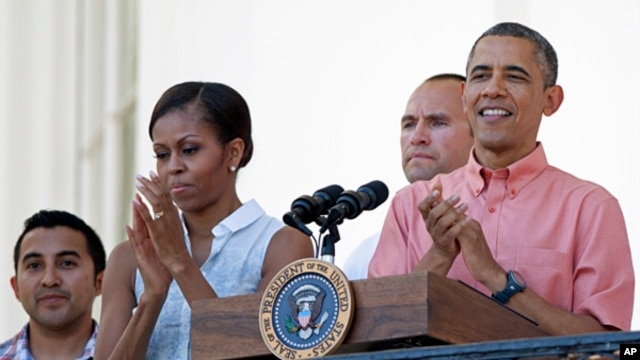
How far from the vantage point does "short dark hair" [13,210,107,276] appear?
676cm

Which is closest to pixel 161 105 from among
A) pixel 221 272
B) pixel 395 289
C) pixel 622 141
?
pixel 221 272

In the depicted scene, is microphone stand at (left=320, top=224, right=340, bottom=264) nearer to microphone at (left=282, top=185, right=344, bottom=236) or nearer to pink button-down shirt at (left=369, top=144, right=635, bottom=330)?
microphone at (left=282, top=185, right=344, bottom=236)

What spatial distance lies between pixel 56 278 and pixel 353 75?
6.74 ft

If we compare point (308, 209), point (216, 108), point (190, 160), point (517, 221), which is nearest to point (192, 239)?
point (190, 160)

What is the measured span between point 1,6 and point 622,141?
4.21 m

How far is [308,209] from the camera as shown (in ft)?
14.6

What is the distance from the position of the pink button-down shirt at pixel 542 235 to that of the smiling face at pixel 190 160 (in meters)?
0.73

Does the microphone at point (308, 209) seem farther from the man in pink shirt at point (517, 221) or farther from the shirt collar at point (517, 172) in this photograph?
the shirt collar at point (517, 172)

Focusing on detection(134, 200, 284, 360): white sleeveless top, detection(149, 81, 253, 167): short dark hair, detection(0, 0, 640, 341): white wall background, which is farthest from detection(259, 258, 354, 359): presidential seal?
detection(0, 0, 640, 341): white wall background

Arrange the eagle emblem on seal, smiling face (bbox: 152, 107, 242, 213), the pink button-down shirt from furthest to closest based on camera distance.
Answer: smiling face (bbox: 152, 107, 242, 213)
the pink button-down shirt
the eagle emblem on seal

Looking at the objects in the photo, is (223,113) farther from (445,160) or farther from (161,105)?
(445,160)

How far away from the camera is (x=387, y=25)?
7859mm

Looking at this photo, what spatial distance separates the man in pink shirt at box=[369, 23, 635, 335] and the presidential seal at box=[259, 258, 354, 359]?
427mm

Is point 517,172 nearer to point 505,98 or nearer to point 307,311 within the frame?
point 505,98
